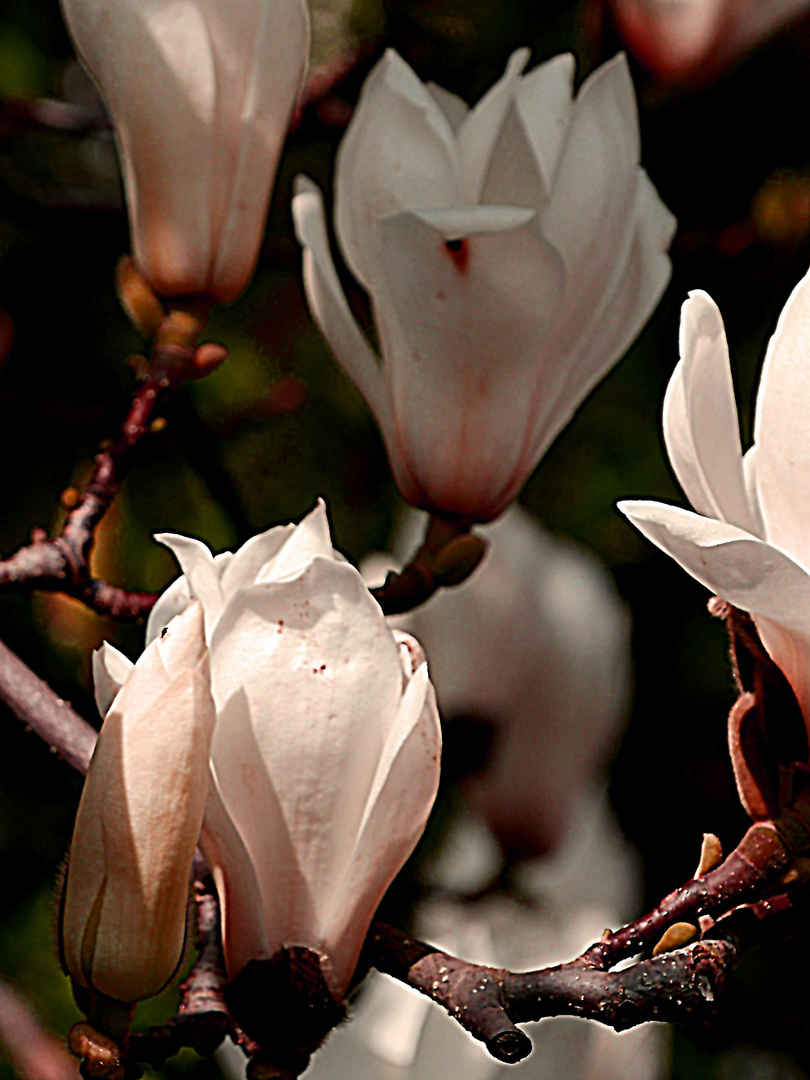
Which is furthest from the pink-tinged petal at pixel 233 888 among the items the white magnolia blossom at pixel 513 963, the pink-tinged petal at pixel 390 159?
the pink-tinged petal at pixel 390 159

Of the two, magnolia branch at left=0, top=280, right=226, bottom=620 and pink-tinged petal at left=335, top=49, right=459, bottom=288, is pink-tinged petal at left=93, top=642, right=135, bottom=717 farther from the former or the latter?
pink-tinged petal at left=335, top=49, right=459, bottom=288

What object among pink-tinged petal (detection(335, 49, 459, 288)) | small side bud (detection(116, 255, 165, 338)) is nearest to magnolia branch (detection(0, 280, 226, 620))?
small side bud (detection(116, 255, 165, 338))

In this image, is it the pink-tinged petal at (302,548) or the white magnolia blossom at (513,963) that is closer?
the pink-tinged petal at (302,548)

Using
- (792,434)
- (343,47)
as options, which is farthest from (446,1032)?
(343,47)

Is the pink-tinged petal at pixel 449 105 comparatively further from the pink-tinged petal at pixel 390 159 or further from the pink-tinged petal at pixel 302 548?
the pink-tinged petal at pixel 302 548

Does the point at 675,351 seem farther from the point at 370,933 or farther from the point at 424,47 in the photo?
the point at 370,933
